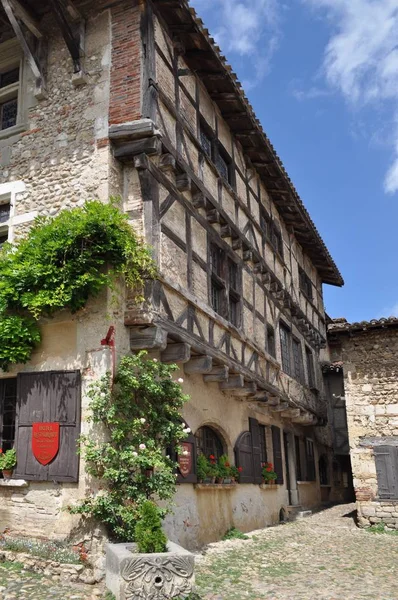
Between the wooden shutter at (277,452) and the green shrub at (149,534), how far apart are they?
8.26 m

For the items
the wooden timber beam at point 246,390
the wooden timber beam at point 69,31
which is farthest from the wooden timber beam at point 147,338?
the wooden timber beam at point 69,31

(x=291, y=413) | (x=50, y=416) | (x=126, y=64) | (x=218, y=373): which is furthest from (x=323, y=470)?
(x=126, y=64)

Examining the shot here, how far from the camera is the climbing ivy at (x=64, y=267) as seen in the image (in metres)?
7.51

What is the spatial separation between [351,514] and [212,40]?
39.1 ft

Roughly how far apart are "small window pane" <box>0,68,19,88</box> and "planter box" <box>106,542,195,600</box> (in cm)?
850

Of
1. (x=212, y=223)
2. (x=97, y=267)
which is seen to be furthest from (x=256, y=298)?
(x=97, y=267)

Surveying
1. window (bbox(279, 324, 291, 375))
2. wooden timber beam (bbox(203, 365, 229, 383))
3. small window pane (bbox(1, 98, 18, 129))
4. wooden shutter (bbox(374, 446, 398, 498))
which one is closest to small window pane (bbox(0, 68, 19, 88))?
small window pane (bbox(1, 98, 18, 129))

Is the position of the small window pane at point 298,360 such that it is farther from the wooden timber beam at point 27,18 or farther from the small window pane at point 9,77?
the wooden timber beam at point 27,18

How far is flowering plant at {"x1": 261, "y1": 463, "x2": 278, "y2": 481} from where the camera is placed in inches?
495

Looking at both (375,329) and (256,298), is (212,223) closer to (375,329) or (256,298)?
(256,298)

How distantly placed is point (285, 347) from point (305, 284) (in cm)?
420

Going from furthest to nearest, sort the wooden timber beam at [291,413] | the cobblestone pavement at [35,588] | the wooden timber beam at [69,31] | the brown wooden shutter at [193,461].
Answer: the wooden timber beam at [291,413] < the wooden timber beam at [69,31] < the brown wooden shutter at [193,461] < the cobblestone pavement at [35,588]

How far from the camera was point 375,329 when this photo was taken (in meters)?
14.5

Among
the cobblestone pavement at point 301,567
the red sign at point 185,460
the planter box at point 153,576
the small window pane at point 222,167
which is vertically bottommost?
the cobblestone pavement at point 301,567
